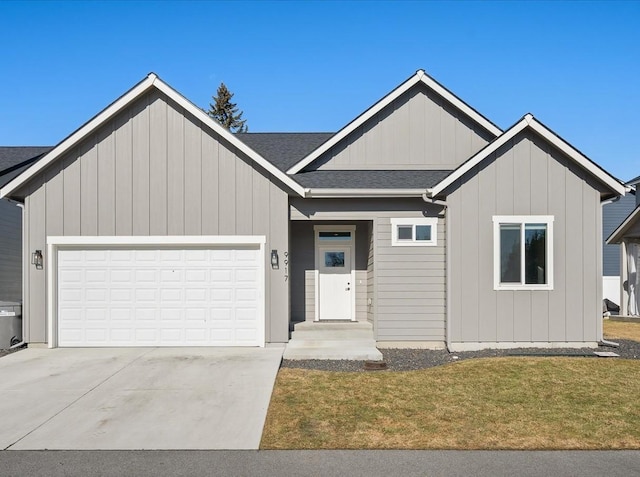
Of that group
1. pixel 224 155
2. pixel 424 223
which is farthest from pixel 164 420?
pixel 424 223

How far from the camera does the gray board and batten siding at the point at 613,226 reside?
23219 mm

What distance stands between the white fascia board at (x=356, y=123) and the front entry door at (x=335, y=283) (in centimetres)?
226

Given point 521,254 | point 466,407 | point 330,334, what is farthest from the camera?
point 330,334

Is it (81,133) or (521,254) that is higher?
(81,133)

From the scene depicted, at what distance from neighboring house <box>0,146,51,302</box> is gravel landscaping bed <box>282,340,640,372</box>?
10603 millimetres

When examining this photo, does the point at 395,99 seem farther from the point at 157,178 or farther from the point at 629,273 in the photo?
the point at 629,273

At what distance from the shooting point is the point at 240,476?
476cm

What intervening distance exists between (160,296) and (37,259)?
2.78 m

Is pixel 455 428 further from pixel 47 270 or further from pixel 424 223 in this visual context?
pixel 47 270

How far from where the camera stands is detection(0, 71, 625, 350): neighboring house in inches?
426

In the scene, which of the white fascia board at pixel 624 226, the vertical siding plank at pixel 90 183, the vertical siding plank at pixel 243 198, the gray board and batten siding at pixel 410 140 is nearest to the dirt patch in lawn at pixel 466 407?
the vertical siding plank at pixel 243 198

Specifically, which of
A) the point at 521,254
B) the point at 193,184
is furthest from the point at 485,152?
the point at 193,184

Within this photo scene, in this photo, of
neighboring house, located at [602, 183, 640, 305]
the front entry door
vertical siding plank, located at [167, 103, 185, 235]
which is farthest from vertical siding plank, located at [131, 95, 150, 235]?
neighboring house, located at [602, 183, 640, 305]

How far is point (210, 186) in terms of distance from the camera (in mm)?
11055
